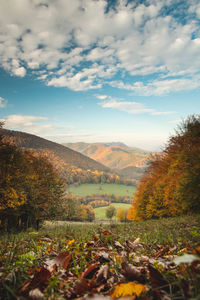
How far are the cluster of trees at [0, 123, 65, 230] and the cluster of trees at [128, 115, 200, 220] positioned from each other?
550 inches

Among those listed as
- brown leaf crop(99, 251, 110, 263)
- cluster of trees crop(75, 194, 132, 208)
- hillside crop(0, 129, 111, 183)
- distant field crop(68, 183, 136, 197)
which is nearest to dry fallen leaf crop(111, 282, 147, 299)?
brown leaf crop(99, 251, 110, 263)

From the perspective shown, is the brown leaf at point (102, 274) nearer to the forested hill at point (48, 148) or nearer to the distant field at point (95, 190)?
the forested hill at point (48, 148)

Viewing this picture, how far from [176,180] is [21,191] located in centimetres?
1751

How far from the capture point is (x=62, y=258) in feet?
6.00

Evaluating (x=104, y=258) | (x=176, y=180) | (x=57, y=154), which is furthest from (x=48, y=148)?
(x=104, y=258)

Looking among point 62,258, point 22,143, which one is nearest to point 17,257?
point 62,258

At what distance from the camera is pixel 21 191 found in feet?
52.7

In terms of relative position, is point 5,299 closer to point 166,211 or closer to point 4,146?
point 4,146

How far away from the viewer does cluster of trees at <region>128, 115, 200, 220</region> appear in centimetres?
1677

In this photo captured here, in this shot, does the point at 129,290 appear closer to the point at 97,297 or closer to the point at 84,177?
the point at 97,297

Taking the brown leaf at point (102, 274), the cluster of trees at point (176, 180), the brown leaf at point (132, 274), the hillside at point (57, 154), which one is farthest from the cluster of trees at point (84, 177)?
the brown leaf at point (132, 274)

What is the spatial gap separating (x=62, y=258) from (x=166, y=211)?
78.7 ft

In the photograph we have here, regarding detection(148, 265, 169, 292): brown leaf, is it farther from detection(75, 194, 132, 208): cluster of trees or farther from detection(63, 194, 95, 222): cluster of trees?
detection(75, 194, 132, 208): cluster of trees

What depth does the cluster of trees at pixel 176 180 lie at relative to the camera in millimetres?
16775
